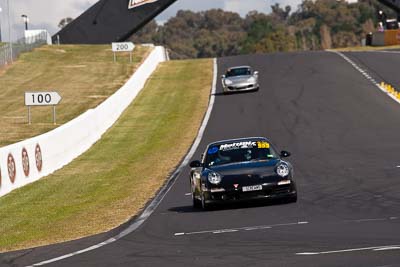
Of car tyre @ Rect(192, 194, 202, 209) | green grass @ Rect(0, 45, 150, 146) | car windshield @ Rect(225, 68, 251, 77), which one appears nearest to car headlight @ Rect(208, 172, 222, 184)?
car tyre @ Rect(192, 194, 202, 209)

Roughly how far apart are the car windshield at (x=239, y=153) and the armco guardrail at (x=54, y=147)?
5.35 meters

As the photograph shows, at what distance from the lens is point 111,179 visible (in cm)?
2873

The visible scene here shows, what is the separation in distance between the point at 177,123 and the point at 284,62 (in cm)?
2502

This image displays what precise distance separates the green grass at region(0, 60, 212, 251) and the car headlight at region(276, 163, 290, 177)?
9.18 ft

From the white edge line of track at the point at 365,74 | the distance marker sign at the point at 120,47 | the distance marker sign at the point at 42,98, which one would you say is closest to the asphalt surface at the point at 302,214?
the white edge line of track at the point at 365,74

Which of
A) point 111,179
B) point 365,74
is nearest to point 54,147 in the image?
point 111,179

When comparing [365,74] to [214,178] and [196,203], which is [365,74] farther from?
[214,178]

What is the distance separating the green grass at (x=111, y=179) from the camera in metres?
18.8

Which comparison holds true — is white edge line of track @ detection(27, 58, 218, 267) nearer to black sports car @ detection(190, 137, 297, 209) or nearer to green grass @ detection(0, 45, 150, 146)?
black sports car @ detection(190, 137, 297, 209)

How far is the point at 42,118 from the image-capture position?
47.0 m

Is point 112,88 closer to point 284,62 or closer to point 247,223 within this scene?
point 284,62

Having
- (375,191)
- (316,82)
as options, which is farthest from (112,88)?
(375,191)

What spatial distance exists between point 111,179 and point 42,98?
410 inches

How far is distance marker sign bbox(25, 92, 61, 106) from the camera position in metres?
38.1
